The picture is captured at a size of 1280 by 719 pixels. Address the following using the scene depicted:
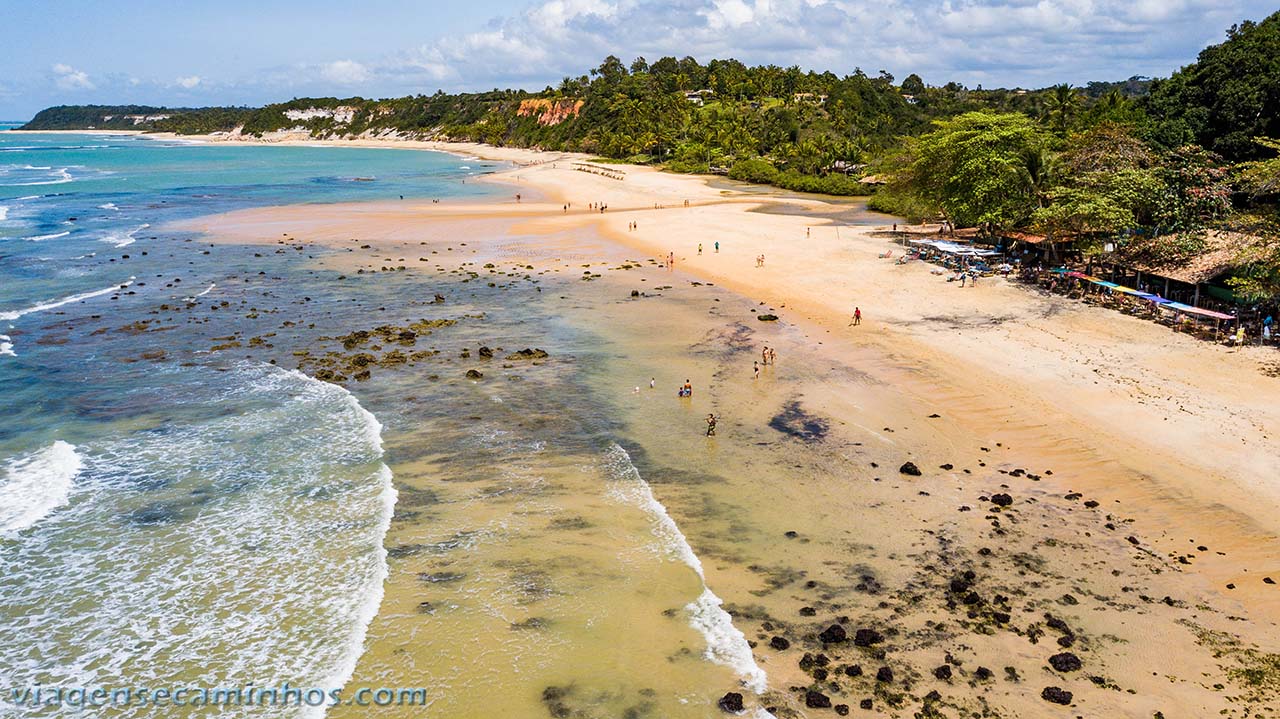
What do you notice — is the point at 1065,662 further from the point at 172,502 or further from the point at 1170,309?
the point at 1170,309

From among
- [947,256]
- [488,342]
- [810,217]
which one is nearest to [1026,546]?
[488,342]

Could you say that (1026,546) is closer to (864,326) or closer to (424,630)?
(424,630)

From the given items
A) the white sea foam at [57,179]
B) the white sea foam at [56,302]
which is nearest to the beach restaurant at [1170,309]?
the white sea foam at [56,302]

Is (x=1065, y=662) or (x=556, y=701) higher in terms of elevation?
(x=1065, y=662)

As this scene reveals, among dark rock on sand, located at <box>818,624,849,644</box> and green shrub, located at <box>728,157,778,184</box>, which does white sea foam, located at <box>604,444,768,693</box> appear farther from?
green shrub, located at <box>728,157,778,184</box>

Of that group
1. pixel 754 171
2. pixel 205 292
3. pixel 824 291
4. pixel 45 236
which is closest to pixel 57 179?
pixel 45 236

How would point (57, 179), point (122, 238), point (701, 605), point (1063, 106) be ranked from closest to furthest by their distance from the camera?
point (701, 605), point (122, 238), point (1063, 106), point (57, 179)

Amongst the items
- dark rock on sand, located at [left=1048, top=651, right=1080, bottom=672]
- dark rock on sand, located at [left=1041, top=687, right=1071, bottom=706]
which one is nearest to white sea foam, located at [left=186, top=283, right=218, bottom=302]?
dark rock on sand, located at [left=1048, top=651, right=1080, bottom=672]
